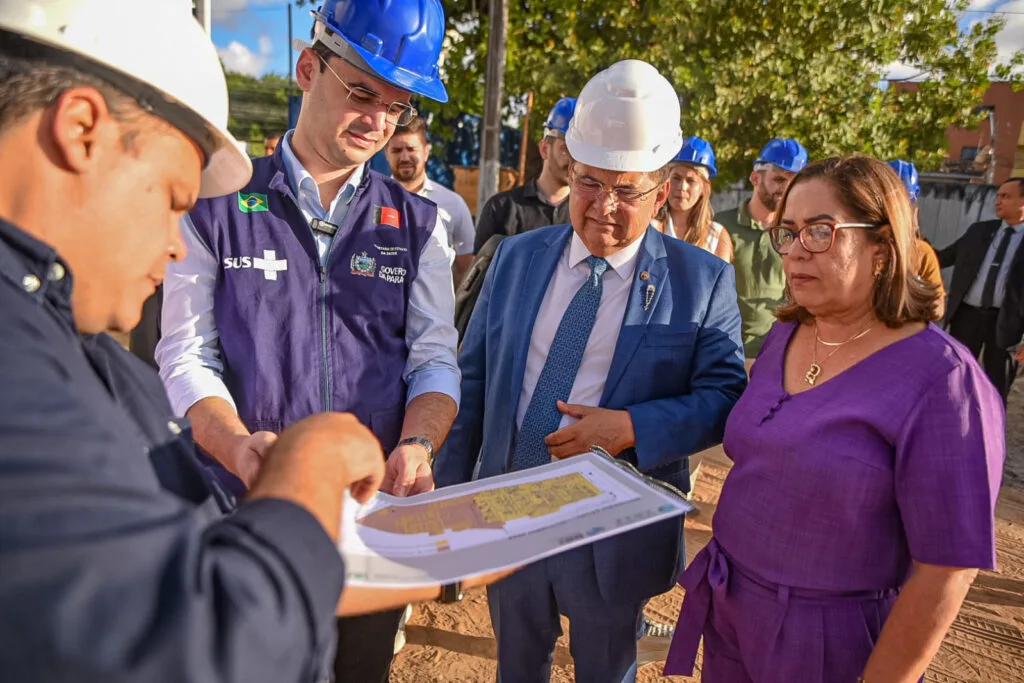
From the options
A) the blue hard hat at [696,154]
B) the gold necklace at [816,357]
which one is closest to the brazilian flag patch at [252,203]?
the gold necklace at [816,357]

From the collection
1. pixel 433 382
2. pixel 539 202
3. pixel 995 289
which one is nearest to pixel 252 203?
pixel 433 382

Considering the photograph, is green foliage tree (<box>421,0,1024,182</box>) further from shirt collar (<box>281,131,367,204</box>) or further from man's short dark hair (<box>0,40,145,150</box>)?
man's short dark hair (<box>0,40,145,150</box>)

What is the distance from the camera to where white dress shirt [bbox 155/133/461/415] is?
1891mm

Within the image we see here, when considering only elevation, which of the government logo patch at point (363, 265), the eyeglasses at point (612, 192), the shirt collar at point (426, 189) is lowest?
the government logo patch at point (363, 265)

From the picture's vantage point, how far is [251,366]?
1.93 meters

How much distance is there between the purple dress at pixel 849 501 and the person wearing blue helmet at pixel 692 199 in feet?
9.95

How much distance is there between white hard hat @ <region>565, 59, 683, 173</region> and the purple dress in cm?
85

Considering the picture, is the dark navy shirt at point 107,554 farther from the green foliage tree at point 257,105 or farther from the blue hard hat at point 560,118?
the green foliage tree at point 257,105

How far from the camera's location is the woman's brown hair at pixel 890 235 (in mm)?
1879

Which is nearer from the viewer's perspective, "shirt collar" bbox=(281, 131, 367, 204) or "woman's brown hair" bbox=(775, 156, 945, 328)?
"woman's brown hair" bbox=(775, 156, 945, 328)

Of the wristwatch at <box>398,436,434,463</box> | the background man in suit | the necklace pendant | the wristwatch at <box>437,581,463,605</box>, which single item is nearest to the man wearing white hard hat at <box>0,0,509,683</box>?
the wristwatch at <box>437,581,463,605</box>

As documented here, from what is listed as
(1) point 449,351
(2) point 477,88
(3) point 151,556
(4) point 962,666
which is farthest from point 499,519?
(2) point 477,88

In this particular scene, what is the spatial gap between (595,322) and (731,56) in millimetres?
8814

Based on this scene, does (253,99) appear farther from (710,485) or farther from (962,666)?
(962,666)
